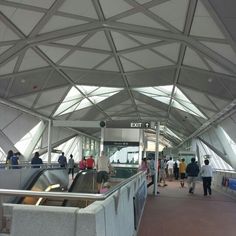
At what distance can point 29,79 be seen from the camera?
2598cm

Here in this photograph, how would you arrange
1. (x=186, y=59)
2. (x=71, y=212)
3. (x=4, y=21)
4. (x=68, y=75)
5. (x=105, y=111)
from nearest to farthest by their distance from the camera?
(x=71, y=212)
(x=4, y=21)
(x=186, y=59)
(x=68, y=75)
(x=105, y=111)

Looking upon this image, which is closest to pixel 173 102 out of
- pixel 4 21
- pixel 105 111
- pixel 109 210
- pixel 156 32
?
pixel 105 111

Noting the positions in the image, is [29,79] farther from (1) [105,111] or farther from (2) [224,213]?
(1) [105,111]

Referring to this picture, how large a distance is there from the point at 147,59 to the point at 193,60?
306 cm

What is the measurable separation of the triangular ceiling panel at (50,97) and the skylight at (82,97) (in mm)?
1236

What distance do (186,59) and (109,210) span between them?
18232 millimetres

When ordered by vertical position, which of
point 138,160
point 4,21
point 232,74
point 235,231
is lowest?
point 235,231

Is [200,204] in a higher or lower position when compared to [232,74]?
lower

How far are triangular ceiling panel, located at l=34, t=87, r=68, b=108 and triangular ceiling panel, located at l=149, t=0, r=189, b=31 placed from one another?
625 inches

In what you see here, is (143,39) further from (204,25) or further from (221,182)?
(221,182)

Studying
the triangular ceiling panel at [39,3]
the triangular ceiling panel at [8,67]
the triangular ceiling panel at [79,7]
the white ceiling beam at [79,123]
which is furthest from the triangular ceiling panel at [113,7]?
the white ceiling beam at [79,123]

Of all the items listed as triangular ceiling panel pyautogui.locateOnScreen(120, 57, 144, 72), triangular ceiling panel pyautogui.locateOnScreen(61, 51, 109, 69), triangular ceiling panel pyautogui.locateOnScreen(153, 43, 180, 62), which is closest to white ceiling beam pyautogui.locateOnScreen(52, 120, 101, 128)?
triangular ceiling panel pyautogui.locateOnScreen(61, 51, 109, 69)

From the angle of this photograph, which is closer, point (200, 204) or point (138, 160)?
point (200, 204)

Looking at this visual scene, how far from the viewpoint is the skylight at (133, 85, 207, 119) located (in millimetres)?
33750
